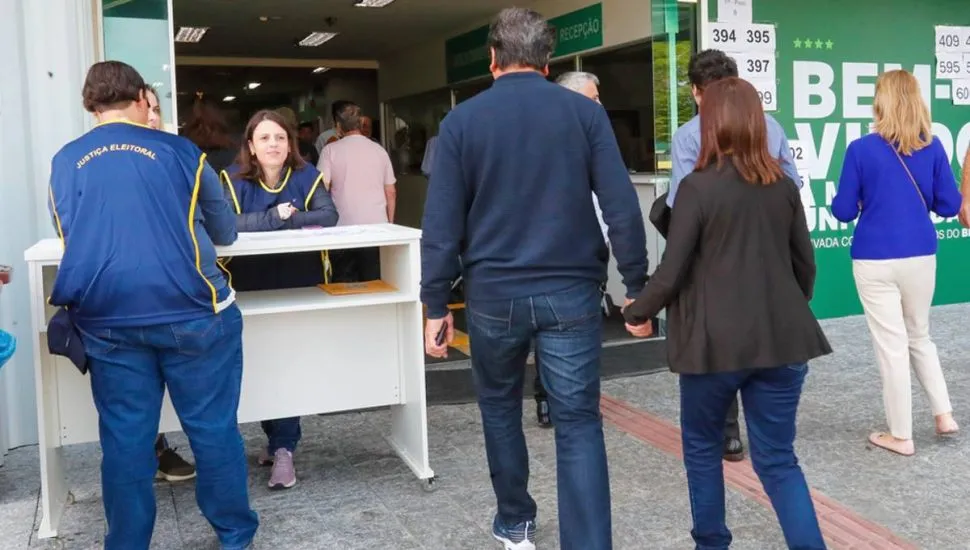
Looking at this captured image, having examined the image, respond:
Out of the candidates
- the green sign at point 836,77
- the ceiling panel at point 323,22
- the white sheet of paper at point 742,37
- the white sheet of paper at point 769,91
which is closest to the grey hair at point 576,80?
the white sheet of paper at point 742,37

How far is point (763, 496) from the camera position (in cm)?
404

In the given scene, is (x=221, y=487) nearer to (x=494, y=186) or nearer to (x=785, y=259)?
(x=494, y=186)

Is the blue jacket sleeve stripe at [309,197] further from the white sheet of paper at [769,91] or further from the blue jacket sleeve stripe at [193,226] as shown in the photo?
the white sheet of paper at [769,91]

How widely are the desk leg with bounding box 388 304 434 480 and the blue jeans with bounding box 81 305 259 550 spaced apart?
942 millimetres

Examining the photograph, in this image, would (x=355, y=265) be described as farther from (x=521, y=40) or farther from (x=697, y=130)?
(x=521, y=40)

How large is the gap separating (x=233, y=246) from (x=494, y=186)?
4.01ft

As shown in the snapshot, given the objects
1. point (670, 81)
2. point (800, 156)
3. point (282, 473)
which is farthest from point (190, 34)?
point (282, 473)

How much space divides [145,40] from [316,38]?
31.2 feet

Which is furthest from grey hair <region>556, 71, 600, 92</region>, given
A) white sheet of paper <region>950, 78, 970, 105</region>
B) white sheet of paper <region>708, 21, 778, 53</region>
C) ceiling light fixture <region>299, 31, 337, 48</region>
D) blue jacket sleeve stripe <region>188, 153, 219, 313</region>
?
ceiling light fixture <region>299, 31, 337, 48</region>

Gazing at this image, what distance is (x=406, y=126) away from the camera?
50.8ft

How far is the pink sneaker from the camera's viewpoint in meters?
4.26

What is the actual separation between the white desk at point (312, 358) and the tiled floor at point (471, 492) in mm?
190

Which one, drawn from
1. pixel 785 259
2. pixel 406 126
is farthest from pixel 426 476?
pixel 406 126

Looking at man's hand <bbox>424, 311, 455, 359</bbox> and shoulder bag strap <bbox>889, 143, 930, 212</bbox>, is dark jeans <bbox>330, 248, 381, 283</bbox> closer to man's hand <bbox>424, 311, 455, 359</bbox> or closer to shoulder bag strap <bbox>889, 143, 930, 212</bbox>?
man's hand <bbox>424, 311, 455, 359</bbox>
